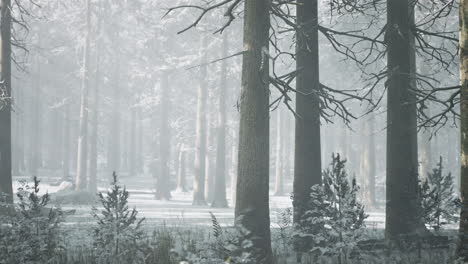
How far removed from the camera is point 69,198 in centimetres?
2328

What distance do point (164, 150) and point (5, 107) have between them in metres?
16.5

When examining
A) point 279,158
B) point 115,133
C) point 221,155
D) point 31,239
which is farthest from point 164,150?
point 31,239

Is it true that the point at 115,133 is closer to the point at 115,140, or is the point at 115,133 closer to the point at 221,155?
the point at 115,140

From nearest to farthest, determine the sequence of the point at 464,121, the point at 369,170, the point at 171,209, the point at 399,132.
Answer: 1. the point at 464,121
2. the point at 399,132
3. the point at 171,209
4. the point at 369,170

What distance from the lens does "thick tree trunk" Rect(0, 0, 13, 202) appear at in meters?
14.9

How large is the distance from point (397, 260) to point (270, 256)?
2.40m

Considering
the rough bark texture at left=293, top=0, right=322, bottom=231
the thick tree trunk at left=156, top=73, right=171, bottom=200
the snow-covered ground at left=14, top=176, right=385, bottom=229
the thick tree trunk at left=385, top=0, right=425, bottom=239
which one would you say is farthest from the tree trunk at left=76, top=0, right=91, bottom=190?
the thick tree trunk at left=385, top=0, right=425, bottom=239

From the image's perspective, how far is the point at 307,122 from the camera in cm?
1028

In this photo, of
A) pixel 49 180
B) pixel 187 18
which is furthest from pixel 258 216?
pixel 49 180

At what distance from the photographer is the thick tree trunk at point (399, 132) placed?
10195mm

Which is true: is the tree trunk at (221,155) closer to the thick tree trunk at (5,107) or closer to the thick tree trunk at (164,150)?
the thick tree trunk at (164,150)

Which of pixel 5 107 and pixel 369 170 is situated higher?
pixel 5 107

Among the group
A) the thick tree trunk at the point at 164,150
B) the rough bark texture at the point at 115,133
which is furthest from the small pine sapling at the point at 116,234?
the rough bark texture at the point at 115,133

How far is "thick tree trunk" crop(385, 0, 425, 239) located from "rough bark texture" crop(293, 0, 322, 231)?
1.65m
